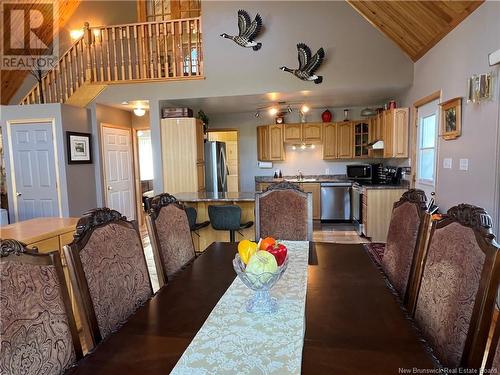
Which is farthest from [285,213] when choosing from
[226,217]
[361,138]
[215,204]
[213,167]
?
[361,138]

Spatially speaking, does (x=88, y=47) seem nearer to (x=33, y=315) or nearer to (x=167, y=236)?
(x=167, y=236)

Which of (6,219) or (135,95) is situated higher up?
(135,95)

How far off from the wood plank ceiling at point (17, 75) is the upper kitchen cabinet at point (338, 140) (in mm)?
5333

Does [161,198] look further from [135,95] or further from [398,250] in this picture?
[135,95]

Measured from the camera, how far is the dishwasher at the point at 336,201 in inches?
243

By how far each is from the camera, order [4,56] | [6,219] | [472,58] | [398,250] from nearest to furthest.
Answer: [398,250] < [472,58] < [6,219] < [4,56]

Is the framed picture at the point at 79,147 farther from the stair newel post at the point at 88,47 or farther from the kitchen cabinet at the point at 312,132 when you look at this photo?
the kitchen cabinet at the point at 312,132

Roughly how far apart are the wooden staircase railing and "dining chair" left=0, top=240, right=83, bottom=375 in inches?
173

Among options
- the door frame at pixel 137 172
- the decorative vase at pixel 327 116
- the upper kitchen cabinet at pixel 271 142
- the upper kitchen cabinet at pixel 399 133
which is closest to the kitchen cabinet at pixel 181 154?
the door frame at pixel 137 172

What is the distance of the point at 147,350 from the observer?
99cm

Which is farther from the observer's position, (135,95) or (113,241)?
(135,95)

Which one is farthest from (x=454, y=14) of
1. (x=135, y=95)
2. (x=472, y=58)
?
(x=135, y=95)

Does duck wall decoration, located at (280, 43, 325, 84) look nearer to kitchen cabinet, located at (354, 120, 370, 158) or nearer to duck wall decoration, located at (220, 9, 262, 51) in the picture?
duck wall decoration, located at (220, 9, 262, 51)

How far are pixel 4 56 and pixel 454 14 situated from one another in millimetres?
6825
